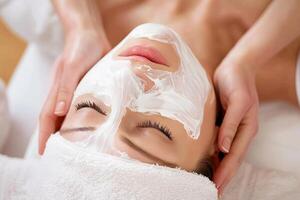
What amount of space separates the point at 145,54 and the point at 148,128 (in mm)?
146

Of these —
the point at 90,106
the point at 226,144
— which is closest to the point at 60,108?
the point at 90,106

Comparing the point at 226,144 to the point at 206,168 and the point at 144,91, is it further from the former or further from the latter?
the point at 144,91

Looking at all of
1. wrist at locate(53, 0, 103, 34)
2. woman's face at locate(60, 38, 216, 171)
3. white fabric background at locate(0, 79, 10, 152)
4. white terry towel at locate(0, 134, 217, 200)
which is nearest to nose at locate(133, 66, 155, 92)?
woman's face at locate(60, 38, 216, 171)

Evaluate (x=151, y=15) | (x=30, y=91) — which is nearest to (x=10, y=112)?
(x=30, y=91)

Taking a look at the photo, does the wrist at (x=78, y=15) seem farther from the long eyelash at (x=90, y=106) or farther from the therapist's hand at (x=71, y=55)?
the long eyelash at (x=90, y=106)

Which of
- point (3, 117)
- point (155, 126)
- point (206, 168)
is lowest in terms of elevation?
point (3, 117)

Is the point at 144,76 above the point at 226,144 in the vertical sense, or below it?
above

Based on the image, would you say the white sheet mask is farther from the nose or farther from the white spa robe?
the white spa robe

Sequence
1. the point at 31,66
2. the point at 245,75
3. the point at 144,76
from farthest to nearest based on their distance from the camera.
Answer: the point at 31,66
the point at 245,75
the point at 144,76

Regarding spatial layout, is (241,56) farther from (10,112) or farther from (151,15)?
(10,112)

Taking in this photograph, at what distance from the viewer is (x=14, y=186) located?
3.33 feet

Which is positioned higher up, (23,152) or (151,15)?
(151,15)

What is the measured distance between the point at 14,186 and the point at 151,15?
20.6 inches

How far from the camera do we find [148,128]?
816 millimetres
